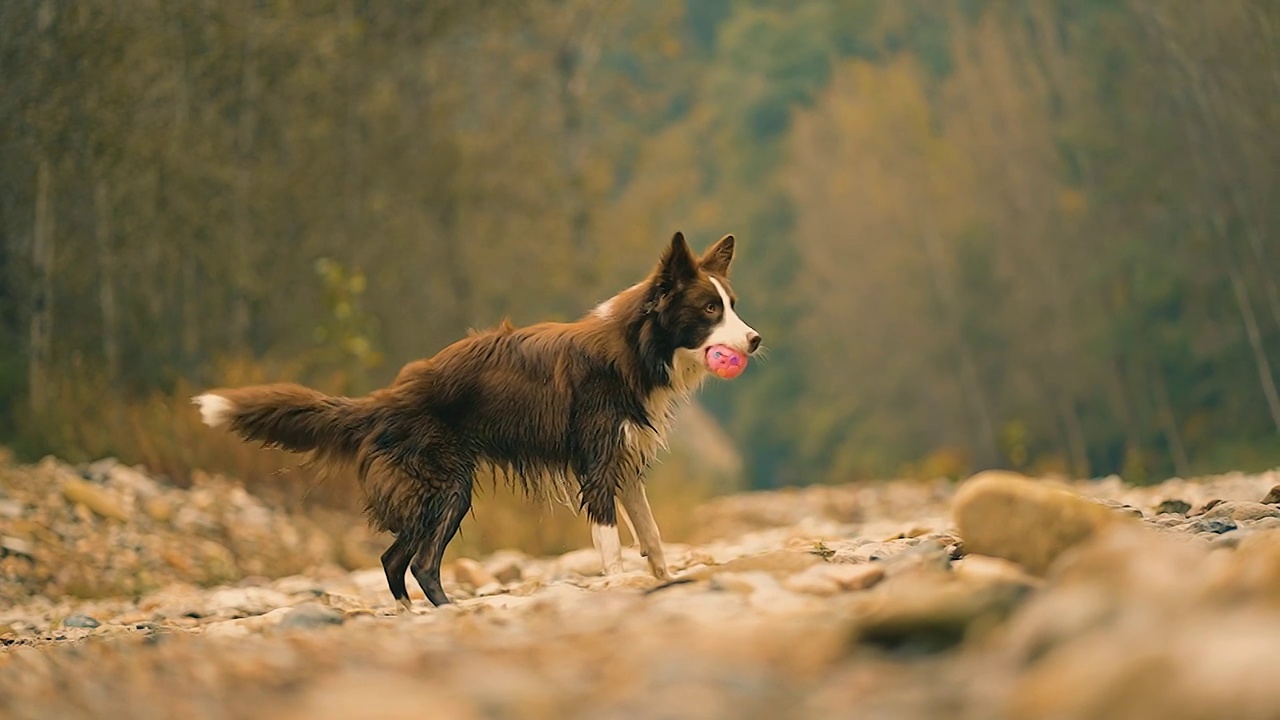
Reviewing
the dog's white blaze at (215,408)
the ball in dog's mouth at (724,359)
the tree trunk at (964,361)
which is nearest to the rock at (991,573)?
the ball in dog's mouth at (724,359)

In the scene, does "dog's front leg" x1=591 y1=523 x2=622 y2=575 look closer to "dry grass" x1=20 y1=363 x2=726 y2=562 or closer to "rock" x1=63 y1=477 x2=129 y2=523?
"dry grass" x1=20 y1=363 x2=726 y2=562

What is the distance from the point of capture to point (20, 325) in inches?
691

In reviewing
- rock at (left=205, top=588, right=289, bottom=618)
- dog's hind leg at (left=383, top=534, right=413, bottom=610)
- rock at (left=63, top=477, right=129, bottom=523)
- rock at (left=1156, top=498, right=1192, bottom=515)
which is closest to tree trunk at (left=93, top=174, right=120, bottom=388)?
rock at (left=63, top=477, right=129, bottom=523)

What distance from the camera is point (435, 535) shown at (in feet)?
23.9

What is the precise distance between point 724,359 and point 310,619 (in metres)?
2.70

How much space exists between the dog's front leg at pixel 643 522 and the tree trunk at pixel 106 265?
1183cm

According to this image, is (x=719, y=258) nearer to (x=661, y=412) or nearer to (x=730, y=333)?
(x=730, y=333)

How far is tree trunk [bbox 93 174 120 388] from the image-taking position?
18000mm

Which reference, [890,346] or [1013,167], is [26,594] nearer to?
[1013,167]

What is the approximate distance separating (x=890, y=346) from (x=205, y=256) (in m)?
23.7

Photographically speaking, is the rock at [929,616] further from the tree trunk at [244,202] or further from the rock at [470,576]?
the tree trunk at [244,202]

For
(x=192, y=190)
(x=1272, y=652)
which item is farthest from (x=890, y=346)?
(x=1272, y=652)

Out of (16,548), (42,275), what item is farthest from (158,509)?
(42,275)

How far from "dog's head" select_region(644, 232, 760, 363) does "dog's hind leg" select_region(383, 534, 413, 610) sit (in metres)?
1.72
